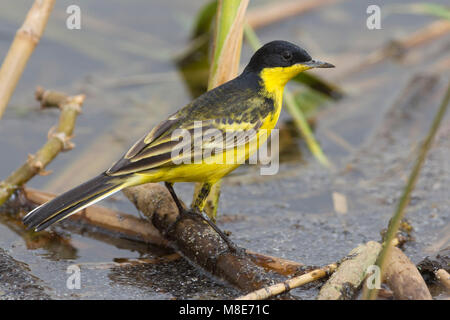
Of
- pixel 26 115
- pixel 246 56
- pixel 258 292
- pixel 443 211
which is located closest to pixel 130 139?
pixel 26 115

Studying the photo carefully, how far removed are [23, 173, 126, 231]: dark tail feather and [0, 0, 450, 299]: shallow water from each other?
1.24 ft

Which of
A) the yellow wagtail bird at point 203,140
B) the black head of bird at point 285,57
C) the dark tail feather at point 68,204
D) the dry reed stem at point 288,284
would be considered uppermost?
the black head of bird at point 285,57

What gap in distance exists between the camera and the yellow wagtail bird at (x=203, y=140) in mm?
4621

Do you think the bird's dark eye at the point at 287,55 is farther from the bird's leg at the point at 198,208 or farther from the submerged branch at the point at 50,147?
the submerged branch at the point at 50,147

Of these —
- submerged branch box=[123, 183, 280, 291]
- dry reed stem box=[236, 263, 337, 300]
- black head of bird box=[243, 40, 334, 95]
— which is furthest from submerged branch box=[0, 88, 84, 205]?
dry reed stem box=[236, 263, 337, 300]

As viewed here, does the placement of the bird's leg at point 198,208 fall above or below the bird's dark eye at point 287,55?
below

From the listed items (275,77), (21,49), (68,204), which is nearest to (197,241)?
(68,204)

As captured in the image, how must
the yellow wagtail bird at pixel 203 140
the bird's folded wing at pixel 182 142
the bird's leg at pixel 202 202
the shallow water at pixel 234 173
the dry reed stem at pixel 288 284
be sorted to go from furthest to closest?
the bird's leg at pixel 202 202 → the shallow water at pixel 234 173 → the bird's folded wing at pixel 182 142 → the yellow wagtail bird at pixel 203 140 → the dry reed stem at pixel 288 284

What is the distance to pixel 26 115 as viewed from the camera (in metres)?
8.18

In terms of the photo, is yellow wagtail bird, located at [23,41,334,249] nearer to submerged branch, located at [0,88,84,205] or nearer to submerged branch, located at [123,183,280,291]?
submerged branch, located at [123,183,280,291]

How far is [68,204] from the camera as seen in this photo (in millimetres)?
4547

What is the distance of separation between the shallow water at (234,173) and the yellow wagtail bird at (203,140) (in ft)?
1.81

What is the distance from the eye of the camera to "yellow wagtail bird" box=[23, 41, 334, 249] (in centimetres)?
462

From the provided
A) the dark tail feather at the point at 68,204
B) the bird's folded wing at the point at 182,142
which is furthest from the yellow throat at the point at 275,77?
the dark tail feather at the point at 68,204
